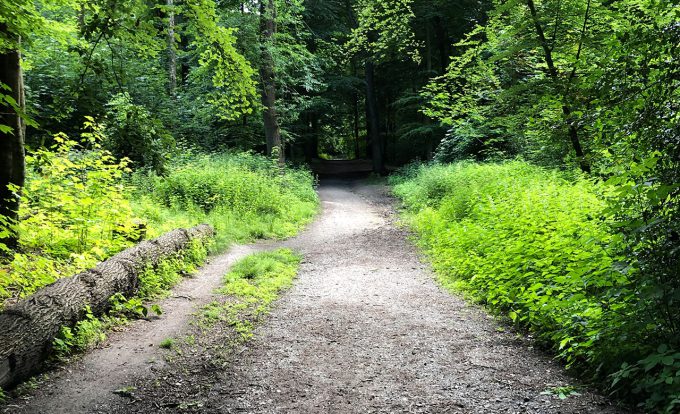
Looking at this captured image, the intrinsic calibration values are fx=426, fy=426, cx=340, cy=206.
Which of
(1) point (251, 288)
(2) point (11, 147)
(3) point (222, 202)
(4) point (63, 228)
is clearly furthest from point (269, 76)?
(1) point (251, 288)

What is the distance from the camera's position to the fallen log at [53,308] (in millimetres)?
4168

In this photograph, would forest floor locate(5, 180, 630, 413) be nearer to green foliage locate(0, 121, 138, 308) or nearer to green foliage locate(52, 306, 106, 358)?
green foliage locate(52, 306, 106, 358)

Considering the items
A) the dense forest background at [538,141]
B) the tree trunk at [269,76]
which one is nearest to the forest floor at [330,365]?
the dense forest background at [538,141]

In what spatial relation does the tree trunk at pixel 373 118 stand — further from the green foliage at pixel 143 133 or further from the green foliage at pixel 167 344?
the green foliage at pixel 167 344

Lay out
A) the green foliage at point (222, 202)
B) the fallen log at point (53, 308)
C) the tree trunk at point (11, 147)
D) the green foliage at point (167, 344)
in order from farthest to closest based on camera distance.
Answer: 1. the green foliage at point (222, 202)
2. the tree trunk at point (11, 147)
3. the green foliage at point (167, 344)
4. the fallen log at point (53, 308)

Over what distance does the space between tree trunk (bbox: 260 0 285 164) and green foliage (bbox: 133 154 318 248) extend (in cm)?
260

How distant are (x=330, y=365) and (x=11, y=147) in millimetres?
6057

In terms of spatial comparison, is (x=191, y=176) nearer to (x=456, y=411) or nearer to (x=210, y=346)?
(x=210, y=346)

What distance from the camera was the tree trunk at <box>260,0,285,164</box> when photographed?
15.8 m

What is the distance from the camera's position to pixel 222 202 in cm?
1263

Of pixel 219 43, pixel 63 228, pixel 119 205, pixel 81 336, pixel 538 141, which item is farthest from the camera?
pixel 538 141

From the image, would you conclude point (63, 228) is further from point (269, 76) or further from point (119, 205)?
point (269, 76)

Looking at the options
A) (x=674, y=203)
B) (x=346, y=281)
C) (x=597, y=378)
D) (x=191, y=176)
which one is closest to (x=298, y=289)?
(x=346, y=281)

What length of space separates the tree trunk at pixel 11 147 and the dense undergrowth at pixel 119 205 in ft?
0.66
